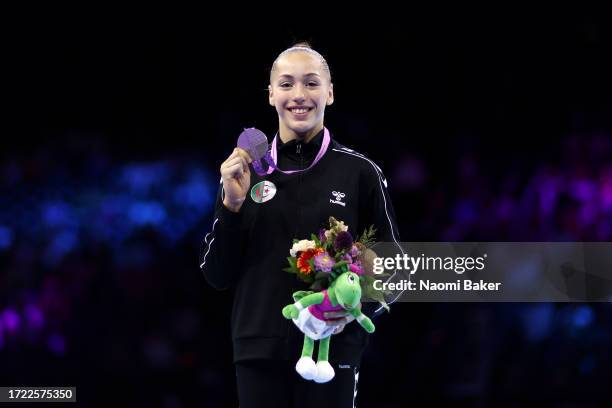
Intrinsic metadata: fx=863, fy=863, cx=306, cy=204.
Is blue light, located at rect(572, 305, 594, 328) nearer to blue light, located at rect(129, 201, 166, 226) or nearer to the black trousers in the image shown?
blue light, located at rect(129, 201, 166, 226)

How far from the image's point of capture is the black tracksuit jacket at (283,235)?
2518 millimetres

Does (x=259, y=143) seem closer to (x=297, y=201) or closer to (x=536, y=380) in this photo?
(x=297, y=201)

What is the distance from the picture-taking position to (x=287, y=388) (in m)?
2.47

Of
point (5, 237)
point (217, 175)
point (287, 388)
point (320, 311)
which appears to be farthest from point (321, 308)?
point (5, 237)

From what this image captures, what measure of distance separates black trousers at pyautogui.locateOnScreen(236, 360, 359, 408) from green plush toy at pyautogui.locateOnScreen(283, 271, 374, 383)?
96 millimetres

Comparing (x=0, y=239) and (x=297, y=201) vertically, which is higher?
(x=0, y=239)

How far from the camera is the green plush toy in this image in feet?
7.64

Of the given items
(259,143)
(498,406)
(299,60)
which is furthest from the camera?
(498,406)

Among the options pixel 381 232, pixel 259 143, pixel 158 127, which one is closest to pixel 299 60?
pixel 259 143

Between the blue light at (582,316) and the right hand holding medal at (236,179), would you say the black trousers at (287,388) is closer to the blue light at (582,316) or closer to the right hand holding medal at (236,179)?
the right hand holding medal at (236,179)

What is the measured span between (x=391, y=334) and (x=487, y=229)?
809 mm

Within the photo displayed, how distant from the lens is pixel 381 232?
267cm

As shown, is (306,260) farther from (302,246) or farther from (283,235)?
(283,235)

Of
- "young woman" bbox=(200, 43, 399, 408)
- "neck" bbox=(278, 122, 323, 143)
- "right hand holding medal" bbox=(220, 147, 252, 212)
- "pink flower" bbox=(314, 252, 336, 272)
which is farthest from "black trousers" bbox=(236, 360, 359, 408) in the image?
"neck" bbox=(278, 122, 323, 143)
